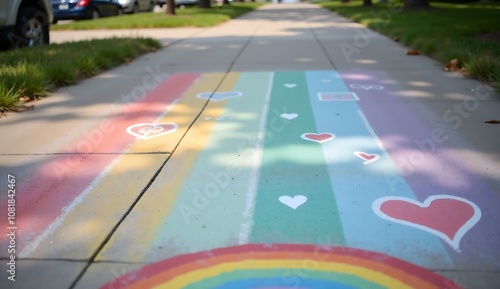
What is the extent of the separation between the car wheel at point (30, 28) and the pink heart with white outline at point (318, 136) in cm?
657

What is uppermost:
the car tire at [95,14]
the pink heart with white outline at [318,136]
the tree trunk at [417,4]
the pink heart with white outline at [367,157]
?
the tree trunk at [417,4]

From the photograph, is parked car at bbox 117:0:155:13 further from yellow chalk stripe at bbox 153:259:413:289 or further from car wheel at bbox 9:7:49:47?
yellow chalk stripe at bbox 153:259:413:289

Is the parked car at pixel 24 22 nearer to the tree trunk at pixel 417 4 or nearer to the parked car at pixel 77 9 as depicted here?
the parked car at pixel 77 9

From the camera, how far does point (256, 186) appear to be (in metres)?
3.47

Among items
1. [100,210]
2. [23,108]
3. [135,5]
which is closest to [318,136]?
[100,210]

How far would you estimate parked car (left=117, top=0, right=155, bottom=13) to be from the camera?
893 inches

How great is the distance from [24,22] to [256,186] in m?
7.38

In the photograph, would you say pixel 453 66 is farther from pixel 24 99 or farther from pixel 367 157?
pixel 24 99

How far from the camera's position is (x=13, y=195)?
339 centimetres

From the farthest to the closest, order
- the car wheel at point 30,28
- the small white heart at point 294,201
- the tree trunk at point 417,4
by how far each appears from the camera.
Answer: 1. the tree trunk at point 417,4
2. the car wheel at point 30,28
3. the small white heart at point 294,201

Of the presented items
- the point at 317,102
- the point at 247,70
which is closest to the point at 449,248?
the point at 317,102

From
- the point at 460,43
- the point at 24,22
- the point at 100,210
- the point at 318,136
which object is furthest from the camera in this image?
the point at 24,22

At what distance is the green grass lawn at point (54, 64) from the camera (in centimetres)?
579

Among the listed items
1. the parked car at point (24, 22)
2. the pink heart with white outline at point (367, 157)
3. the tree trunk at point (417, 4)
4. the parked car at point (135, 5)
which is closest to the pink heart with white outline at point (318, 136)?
the pink heart with white outline at point (367, 157)
